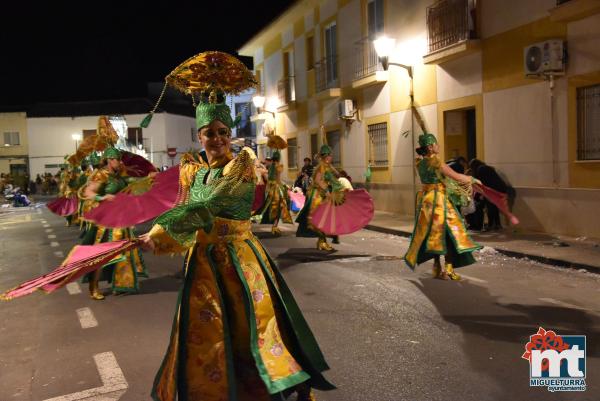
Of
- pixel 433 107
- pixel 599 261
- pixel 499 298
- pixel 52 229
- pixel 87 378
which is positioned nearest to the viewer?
pixel 87 378

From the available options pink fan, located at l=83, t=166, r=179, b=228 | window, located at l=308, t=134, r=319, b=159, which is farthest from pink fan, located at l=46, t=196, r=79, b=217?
pink fan, located at l=83, t=166, r=179, b=228

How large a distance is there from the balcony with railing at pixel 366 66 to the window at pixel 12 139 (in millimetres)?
42157

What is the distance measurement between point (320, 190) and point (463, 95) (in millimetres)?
5827

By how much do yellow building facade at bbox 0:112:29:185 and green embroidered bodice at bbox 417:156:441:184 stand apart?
5180cm

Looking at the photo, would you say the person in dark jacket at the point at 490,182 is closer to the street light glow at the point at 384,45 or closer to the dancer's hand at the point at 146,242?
the street light glow at the point at 384,45


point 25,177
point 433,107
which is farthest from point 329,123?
point 25,177

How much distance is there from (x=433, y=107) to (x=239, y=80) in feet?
42.3

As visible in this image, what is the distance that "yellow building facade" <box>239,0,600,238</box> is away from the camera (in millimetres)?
11125

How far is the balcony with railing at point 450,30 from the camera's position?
45.1 ft

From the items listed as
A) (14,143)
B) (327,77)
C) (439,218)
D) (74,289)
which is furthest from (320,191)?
(14,143)

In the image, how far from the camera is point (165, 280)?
8.96m

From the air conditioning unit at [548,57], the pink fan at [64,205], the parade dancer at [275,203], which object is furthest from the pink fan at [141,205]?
the pink fan at [64,205]

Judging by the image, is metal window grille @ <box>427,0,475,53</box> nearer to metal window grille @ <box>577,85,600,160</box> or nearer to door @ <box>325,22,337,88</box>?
metal window grille @ <box>577,85,600,160</box>

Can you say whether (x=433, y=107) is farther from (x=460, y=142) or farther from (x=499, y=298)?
(x=499, y=298)
